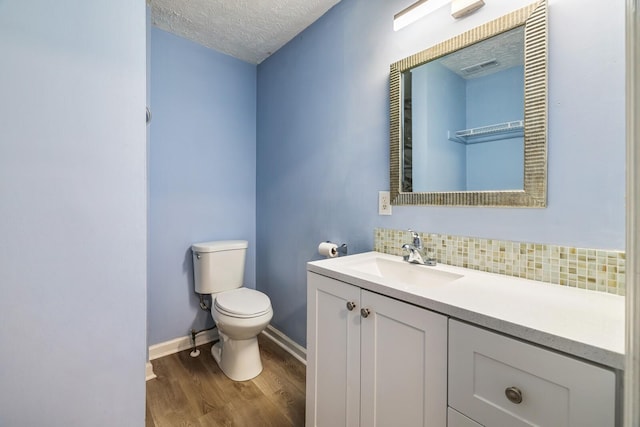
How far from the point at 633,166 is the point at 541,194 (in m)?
0.71

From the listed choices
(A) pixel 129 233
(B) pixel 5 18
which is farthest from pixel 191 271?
(B) pixel 5 18

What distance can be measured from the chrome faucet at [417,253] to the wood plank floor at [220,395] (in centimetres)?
103

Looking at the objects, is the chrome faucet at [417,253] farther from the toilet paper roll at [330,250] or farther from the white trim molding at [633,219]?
the white trim molding at [633,219]

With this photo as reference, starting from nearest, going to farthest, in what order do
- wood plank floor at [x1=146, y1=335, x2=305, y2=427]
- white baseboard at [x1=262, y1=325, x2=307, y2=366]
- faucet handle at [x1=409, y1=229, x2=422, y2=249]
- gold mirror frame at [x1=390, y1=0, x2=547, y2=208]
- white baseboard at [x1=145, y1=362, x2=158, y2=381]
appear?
gold mirror frame at [x1=390, y1=0, x2=547, y2=208] < faucet handle at [x1=409, y1=229, x2=422, y2=249] < wood plank floor at [x1=146, y1=335, x2=305, y2=427] < white baseboard at [x1=145, y1=362, x2=158, y2=381] < white baseboard at [x1=262, y1=325, x2=307, y2=366]

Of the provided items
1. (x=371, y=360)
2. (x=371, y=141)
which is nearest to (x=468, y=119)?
(x=371, y=141)

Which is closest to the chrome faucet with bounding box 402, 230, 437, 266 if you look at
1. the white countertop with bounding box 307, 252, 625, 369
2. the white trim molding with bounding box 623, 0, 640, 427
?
the white countertop with bounding box 307, 252, 625, 369

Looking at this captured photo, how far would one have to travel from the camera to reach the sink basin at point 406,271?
1115 mm

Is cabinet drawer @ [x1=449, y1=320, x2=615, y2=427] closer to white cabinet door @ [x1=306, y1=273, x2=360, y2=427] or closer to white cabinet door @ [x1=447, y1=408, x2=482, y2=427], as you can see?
white cabinet door @ [x1=447, y1=408, x2=482, y2=427]

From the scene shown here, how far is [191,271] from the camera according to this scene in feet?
7.00

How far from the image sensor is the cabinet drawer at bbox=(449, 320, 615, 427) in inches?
20.8

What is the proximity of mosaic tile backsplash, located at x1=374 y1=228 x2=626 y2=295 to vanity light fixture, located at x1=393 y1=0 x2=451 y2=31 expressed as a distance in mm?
1006

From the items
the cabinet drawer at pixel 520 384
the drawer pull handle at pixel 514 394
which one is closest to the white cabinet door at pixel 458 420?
the cabinet drawer at pixel 520 384

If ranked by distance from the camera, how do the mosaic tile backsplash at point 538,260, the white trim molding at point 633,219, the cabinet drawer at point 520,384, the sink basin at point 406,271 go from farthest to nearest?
the sink basin at point 406,271 < the mosaic tile backsplash at point 538,260 < the cabinet drawer at point 520,384 < the white trim molding at point 633,219

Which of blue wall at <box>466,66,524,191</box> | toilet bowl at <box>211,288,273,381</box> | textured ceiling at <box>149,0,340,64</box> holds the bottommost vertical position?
toilet bowl at <box>211,288,273,381</box>
